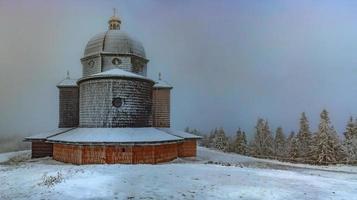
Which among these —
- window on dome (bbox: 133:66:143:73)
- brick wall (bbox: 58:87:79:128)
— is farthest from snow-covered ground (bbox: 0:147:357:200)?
window on dome (bbox: 133:66:143:73)

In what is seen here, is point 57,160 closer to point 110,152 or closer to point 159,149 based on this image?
point 110,152

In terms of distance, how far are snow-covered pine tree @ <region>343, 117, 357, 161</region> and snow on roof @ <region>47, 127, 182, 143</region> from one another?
2786 cm

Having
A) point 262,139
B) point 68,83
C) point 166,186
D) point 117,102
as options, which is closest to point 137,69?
point 68,83

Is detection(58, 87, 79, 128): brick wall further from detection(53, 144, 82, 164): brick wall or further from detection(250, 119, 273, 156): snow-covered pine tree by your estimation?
detection(250, 119, 273, 156): snow-covered pine tree

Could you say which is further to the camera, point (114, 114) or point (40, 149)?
point (40, 149)

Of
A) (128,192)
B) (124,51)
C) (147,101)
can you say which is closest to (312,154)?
(147,101)

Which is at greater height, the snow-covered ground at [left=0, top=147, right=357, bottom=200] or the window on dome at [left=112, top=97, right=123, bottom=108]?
the window on dome at [left=112, top=97, right=123, bottom=108]

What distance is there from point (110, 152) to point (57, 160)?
6192 millimetres

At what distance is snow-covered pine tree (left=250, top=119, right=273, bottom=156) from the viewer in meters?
59.6

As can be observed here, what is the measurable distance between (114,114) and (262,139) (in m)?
45.4

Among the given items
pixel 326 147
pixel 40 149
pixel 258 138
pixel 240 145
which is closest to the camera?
pixel 40 149

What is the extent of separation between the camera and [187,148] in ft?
105

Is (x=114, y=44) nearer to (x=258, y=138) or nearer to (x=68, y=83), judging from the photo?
(x=68, y=83)

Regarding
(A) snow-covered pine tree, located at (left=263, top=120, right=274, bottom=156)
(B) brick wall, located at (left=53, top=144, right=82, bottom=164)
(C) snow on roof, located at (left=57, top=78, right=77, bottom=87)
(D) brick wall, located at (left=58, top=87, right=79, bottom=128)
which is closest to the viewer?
(B) brick wall, located at (left=53, top=144, right=82, bottom=164)
